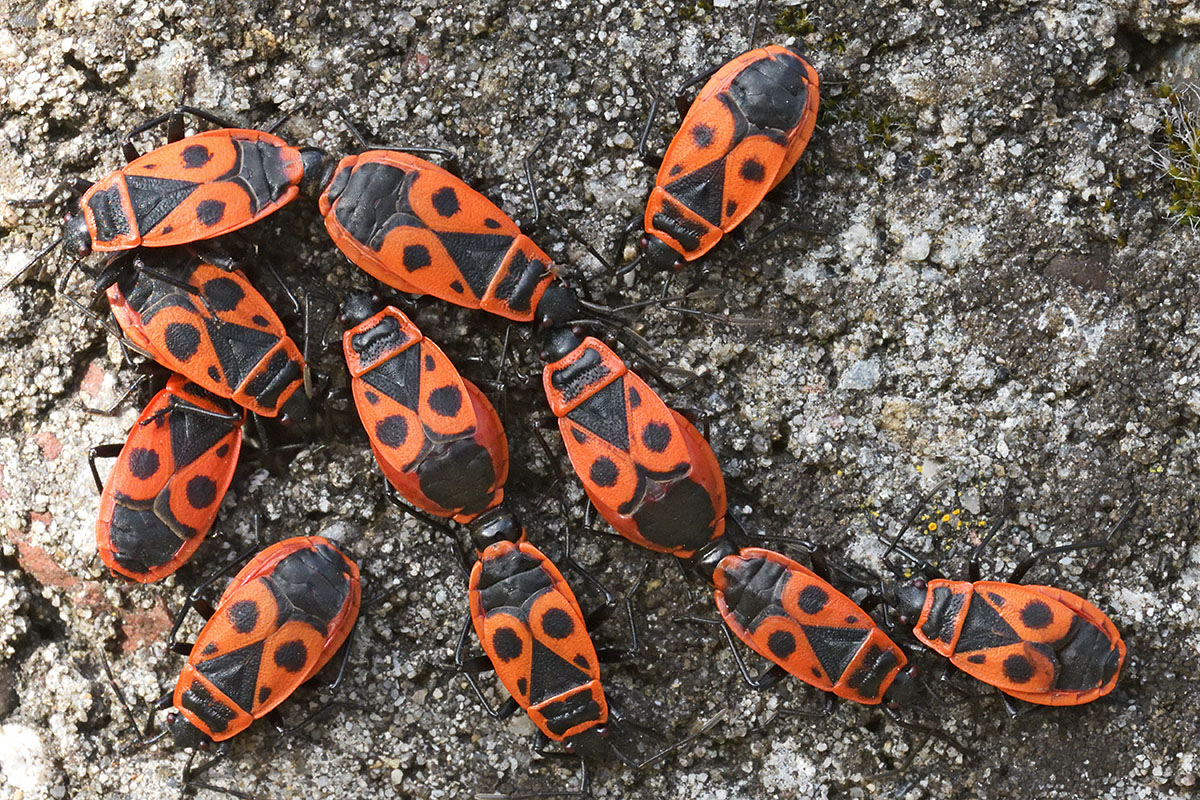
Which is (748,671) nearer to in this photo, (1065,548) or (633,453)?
(633,453)

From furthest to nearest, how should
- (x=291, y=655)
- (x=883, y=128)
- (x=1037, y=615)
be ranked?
(x=883, y=128), (x=291, y=655), (x=1037, y=615)

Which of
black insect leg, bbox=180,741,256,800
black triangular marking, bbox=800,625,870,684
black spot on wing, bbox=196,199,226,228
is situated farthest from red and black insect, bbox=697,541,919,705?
black spot on wing, bbox=196,199,226,228

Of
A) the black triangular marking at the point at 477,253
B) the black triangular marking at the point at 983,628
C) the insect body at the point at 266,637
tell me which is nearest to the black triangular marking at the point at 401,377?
the black triangular marking at the point at 477,253

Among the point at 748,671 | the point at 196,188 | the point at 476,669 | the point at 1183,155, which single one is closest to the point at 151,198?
the point at 196,188

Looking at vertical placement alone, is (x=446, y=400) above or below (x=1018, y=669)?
above

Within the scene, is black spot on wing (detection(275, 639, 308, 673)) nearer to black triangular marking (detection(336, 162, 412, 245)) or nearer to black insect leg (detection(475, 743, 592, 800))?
black insect leg (detection(475, 743, 592, 800))

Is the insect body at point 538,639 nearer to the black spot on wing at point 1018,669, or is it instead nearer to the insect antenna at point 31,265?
the black spot on wing at point 1018,669
